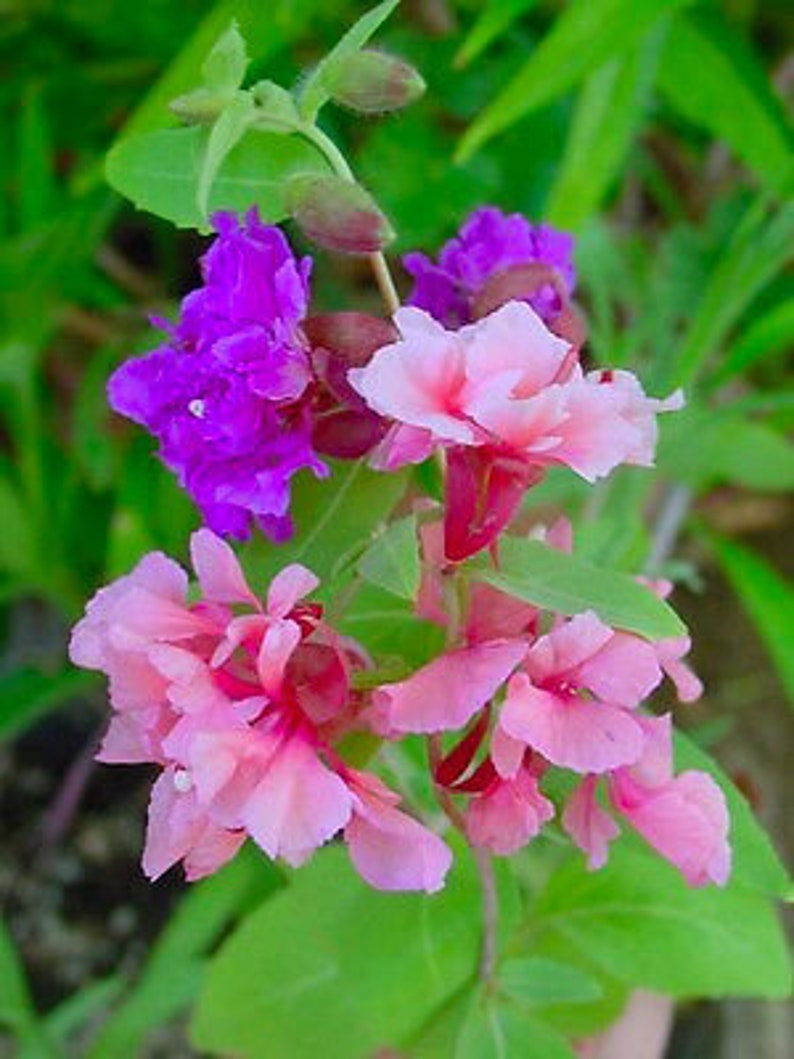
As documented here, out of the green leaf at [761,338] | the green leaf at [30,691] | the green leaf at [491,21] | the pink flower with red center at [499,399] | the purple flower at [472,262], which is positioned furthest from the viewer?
the green leaf at [30,691]

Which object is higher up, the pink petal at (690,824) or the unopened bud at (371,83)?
the unopened bud at (371,83)

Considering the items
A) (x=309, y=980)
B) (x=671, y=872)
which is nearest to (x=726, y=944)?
(x=671, y=872)

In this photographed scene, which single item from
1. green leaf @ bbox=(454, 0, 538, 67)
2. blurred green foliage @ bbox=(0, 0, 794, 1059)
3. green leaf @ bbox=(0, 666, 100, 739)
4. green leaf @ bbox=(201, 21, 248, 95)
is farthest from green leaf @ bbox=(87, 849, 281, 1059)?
Answer: green leaf @ bbox=(201, 21, 248, 95)

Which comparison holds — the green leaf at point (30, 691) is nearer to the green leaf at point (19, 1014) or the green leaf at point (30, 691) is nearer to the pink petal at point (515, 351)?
the green leaf at point (19, 1014)

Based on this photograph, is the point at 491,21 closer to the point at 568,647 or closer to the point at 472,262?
the point at 472,262

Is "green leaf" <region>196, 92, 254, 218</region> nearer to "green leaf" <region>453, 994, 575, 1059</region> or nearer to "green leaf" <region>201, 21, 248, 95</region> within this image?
"green leaf" <region>201, 21, 248, 95</region>

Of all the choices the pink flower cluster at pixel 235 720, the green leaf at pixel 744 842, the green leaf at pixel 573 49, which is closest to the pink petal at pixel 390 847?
the pink flower cluster at pixel 235 720

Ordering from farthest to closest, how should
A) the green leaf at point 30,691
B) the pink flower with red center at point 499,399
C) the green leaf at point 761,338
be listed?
the green leaf at point 30,691, the green leaf at point 761,338, the pink flower with red center at point 499,399

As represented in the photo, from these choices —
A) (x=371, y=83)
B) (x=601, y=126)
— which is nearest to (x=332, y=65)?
(x=371, y=83)
